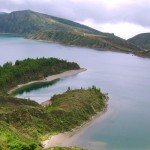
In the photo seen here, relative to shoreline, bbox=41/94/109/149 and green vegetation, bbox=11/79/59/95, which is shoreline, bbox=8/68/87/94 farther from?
shoreline, bbox=41/94/109/149

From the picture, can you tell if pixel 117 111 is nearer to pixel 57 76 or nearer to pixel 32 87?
pixel 32 87

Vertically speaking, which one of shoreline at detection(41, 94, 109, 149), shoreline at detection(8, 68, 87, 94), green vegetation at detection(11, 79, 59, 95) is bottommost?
shoreline at detection(41, 94, 109, 149)

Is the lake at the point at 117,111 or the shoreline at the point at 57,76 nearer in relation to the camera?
the lake at the point at 117,111

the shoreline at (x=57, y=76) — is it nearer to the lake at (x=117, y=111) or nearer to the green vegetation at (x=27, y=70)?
the green vegetation at (x=27, y=70)

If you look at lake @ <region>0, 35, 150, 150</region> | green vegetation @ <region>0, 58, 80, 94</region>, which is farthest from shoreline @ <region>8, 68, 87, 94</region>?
lake @ <region>0, 35, 150, 150</region>

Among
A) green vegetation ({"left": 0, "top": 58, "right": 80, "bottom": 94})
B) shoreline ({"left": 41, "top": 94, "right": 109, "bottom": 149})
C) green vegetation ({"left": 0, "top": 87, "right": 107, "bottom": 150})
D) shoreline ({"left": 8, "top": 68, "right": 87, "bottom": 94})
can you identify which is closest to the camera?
green vegetation ({"left": 0, "top": 87, "right": 107, "bottom": 150})

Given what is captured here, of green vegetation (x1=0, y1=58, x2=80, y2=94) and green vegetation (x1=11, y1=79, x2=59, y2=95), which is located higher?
green vegetation (x1=0, y1=58, x2=80, y2=94)

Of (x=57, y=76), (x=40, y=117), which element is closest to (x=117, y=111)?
(x=40, y=117)

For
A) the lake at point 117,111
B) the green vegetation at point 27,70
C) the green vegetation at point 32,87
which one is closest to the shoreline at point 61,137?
the lake at point 117,111
